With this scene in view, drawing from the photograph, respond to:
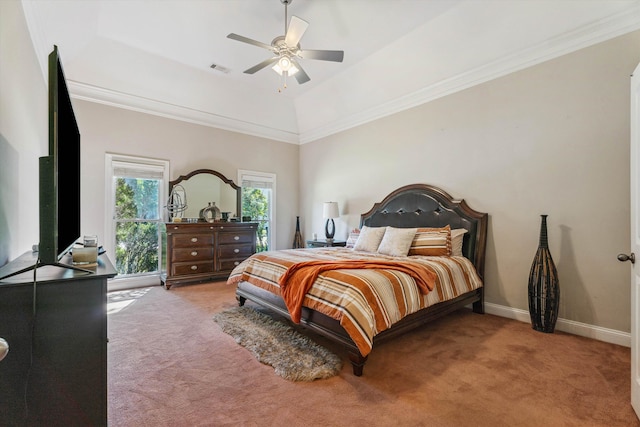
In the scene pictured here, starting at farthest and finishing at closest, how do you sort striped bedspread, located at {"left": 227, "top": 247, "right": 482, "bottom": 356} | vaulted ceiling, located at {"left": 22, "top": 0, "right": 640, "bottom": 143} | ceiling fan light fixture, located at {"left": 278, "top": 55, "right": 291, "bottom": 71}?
ceiling fan light fixture, located at {"left": 278, "top": 55, "right": 291, "bottom": 71}
vaulted ceiling, located at {"left": 22, "top": 0, "right": 640, "bottom": 143}
striped bedspread, located at {"left": 227, "top": 247, "right": 482, "bottom": 356}

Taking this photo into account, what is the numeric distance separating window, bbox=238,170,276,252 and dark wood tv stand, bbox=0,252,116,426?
4539 mm

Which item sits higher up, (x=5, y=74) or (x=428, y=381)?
(x=5, y=74)

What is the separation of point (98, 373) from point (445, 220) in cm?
369

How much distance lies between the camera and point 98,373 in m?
1.24

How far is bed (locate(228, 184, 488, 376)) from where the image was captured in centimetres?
211

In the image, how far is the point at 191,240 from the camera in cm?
464

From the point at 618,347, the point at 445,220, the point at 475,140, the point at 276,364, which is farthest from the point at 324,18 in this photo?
the point at 618,347

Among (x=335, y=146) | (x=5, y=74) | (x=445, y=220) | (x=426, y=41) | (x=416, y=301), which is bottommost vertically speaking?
(x=416, y=301)

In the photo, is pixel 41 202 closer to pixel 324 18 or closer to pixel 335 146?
pixel 324 18

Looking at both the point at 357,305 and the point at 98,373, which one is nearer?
the point at 98,373

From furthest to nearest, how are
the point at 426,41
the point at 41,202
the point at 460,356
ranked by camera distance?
the point at 426,41
the point at 460,356
the point at 41,202

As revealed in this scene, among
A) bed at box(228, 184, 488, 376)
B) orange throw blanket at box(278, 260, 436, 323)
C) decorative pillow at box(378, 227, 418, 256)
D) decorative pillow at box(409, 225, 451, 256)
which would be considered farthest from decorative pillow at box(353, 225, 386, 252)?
orange throw blanket at box(278, 260, 436, 323)

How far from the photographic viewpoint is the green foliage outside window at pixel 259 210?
229 inches

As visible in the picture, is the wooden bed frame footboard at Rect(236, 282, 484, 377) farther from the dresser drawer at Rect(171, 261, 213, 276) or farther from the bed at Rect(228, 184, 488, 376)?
the dresser drawer at Rect(171, 261, 213, 276)
